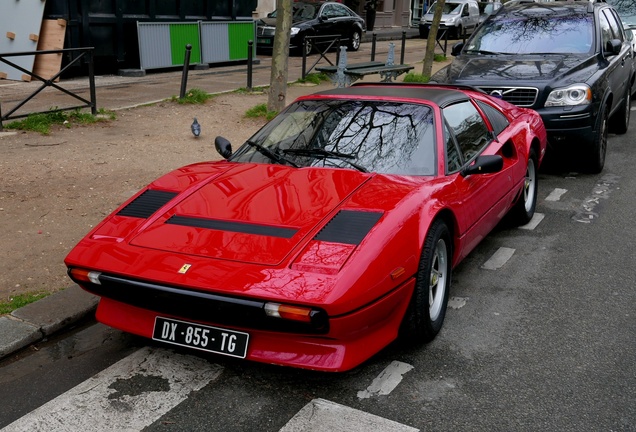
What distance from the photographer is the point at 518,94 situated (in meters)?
8.32

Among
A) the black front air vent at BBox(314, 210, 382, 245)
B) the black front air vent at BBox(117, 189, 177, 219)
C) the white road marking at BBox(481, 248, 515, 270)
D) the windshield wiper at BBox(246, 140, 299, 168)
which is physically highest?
the windshield wiper at BBox(246, 140, 299, 168)

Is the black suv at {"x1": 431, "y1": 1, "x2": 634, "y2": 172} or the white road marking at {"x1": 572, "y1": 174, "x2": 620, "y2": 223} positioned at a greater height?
the black suv at {"x1": 431, "y1": 1, "x2": 634, "y2": 172}

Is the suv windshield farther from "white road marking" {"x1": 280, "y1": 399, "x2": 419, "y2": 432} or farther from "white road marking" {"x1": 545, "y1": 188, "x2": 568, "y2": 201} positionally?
"white road marking" {"x1": 280, "y1": 399, "x2": 419, "y2": 432}

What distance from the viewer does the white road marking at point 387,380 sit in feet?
12.5

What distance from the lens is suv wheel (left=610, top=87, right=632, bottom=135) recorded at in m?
10.9

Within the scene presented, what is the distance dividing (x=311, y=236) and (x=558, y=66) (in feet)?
19.4

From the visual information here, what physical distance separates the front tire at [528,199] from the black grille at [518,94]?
162cm

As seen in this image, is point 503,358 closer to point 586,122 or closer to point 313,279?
point 313,279

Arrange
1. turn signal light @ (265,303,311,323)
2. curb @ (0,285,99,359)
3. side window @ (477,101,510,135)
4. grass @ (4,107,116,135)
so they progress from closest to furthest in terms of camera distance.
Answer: turn signal light @ (265,303,311,323) < curb @ (0,285,99,359) < side window @ (477,101,510,135) < grass @ (4,107,116,135)

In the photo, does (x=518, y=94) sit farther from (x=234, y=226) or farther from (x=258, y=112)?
(x=234, y=226)

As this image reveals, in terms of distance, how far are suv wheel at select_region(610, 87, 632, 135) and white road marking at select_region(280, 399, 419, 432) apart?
875cm

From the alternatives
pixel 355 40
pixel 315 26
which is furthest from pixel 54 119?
pixel 355 40

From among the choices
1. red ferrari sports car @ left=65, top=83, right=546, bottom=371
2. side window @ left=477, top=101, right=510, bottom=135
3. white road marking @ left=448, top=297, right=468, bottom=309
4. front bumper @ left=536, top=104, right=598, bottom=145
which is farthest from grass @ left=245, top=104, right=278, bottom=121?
white road marking @ left=448, top=297, right=468, bottom=309

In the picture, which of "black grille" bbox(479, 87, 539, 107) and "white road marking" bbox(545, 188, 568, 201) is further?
"black grille" bbox(479, 87, 539, 107)
